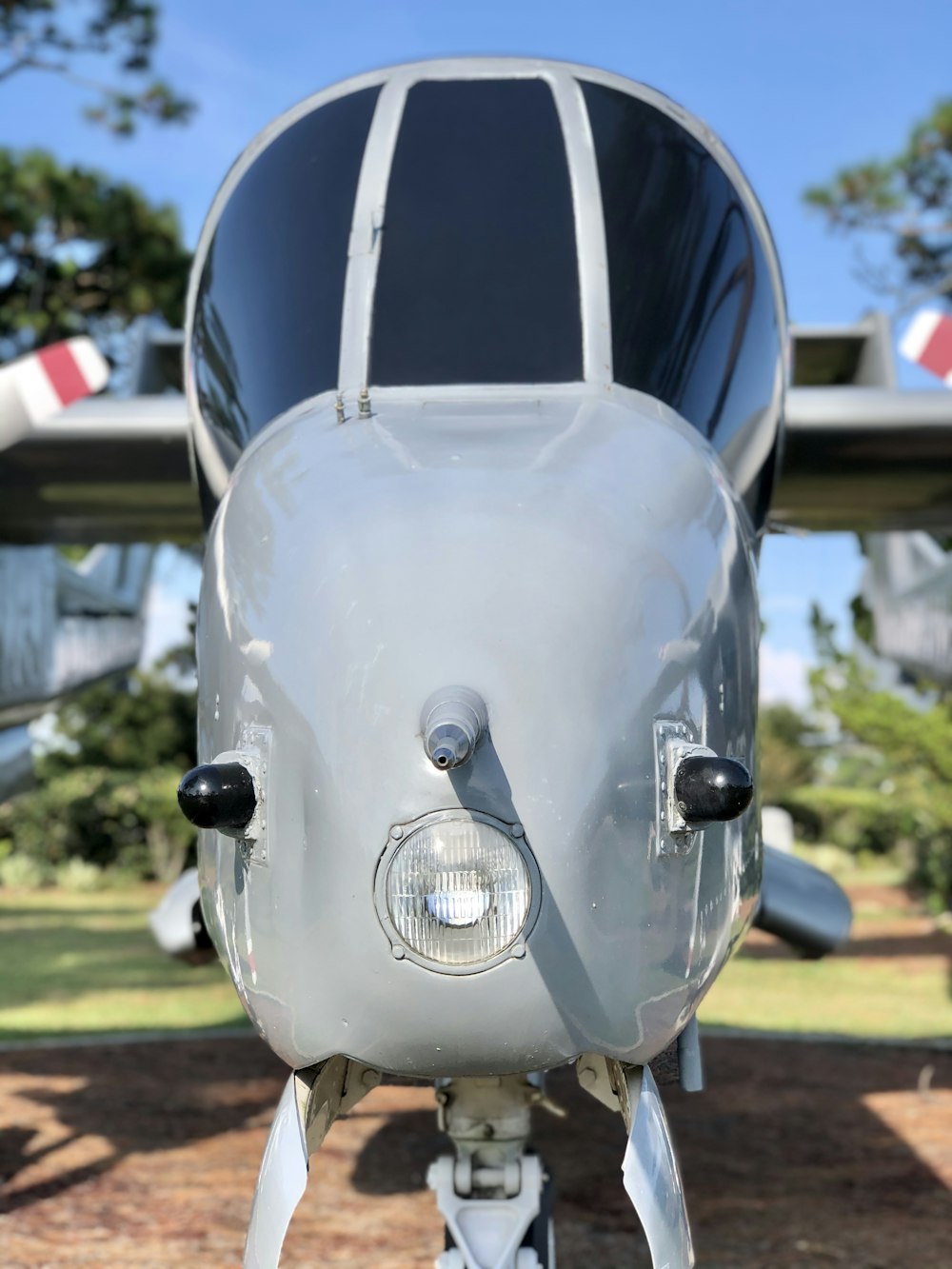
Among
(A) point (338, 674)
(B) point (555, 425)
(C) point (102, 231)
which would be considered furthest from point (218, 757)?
(C) point (102, 231)

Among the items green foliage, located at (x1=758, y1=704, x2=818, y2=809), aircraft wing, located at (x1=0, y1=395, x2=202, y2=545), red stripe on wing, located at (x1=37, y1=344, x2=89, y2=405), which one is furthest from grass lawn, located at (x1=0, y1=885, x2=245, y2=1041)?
green foliage, located at (x1=758, y1=704, x2=818, y2=809)

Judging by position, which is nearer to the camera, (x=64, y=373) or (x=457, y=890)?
(x=457, y=890)

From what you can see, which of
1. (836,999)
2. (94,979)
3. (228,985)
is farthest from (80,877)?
(836,999)

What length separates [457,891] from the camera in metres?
1.94

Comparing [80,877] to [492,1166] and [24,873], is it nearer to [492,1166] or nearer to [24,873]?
[24,873]

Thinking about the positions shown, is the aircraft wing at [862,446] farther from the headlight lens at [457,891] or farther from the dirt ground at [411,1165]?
the dirt ground at [411,1165]

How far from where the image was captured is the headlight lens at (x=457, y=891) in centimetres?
194

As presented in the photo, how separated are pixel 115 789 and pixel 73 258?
843cm

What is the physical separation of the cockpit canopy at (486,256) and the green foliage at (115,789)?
17541mm

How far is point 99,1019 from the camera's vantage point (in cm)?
1017

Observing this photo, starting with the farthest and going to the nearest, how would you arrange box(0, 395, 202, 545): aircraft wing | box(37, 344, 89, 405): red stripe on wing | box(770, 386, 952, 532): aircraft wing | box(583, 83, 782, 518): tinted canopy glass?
box(0, 395, 202, 545): aircraft wing → box(770, 386, 952, 532): aircraft wing → box(37, 344, 89, 405): red stripe on wing → box(583, 83, 782, 518): tinted canopy glass

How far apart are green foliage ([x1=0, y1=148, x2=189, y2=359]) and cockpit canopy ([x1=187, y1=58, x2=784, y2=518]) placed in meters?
17.6

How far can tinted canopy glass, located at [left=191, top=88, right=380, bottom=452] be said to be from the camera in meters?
3.05

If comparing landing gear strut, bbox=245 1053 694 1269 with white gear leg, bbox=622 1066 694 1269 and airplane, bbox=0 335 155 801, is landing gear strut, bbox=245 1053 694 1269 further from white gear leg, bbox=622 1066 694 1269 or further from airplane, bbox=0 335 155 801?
airplane, bbox=0 335 155 801
